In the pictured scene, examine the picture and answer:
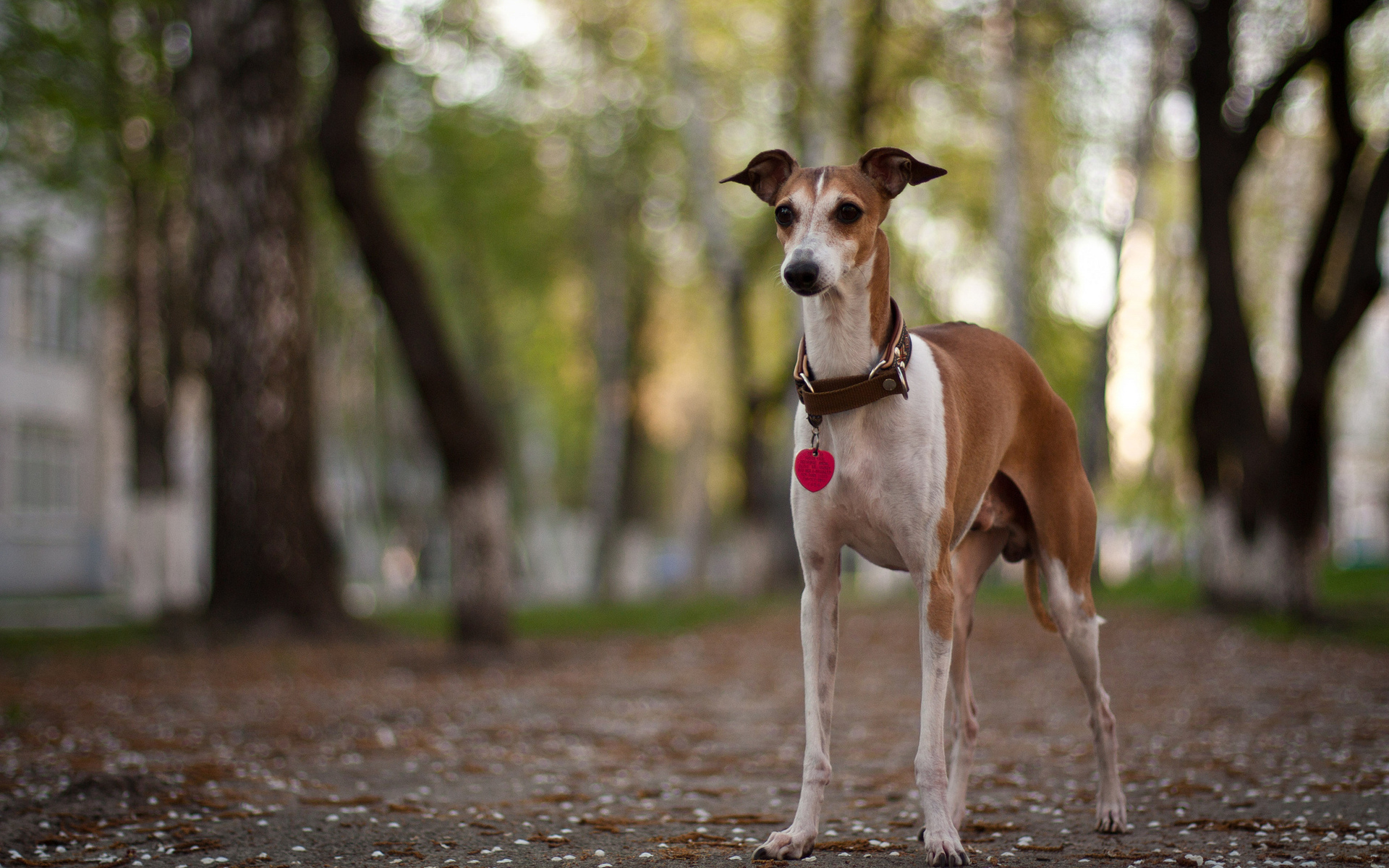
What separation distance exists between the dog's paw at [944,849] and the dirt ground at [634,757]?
0.64 feet

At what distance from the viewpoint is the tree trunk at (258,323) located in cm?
1259

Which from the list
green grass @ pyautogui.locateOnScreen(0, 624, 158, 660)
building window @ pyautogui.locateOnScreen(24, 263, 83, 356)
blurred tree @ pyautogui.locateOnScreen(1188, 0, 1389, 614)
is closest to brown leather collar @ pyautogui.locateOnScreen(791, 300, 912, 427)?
blurred tree @ pyautogui.locateOnScreen(1188, 0, 1389, 614)

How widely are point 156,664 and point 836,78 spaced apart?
11489 mm

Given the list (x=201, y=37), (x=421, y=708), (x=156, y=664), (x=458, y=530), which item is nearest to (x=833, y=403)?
(x=421, y=708)

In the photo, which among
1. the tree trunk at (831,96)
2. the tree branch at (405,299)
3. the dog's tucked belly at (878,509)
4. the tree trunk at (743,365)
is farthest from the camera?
the tree trunk at (743,365)

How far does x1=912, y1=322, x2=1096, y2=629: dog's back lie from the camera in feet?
14.2

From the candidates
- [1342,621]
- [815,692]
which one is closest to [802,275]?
[815,692]

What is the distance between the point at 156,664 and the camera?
1134cm

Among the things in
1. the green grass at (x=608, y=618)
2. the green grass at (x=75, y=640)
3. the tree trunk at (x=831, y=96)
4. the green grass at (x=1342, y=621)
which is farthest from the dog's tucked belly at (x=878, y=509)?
the tree trunk at (x=831, y=96)

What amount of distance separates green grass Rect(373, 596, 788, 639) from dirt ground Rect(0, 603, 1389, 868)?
2.65 meters

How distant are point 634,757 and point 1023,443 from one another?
310cm

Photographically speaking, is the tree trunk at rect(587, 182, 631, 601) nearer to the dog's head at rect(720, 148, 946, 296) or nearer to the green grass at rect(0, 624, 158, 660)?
the green grass at rect(0, 624, 158, 660)

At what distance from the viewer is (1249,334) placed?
13320 millimetres

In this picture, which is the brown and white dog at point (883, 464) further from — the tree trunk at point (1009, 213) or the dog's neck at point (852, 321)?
the tree trunk at point (1009, 213)
